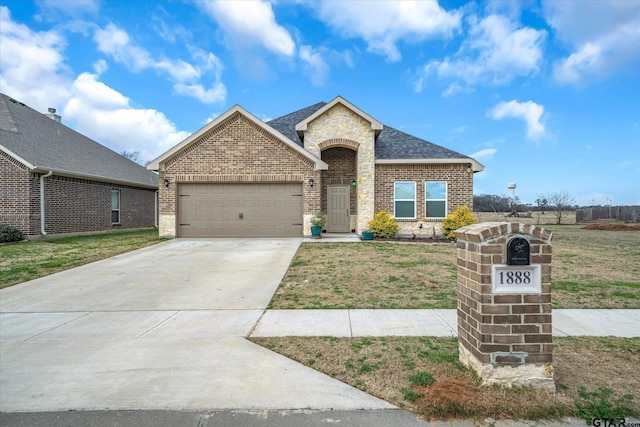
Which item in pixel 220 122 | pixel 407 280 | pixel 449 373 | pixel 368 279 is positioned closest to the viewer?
pixel 449 373

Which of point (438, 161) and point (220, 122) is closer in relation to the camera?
point (220, 122)

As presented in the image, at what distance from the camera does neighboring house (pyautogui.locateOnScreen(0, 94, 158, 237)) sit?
14281 millimetres

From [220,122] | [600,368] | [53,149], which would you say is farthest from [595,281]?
[53,149]

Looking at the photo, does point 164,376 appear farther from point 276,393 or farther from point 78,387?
point 276,393

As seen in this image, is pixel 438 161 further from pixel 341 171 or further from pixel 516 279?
pixel 516 279

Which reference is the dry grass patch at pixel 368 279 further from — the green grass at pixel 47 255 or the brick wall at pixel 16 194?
the brick wall at pixel 16 194

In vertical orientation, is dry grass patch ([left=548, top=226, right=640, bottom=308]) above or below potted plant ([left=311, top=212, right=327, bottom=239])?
below

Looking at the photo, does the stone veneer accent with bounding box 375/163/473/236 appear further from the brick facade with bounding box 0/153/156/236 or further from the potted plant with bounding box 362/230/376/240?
the brick facade with bounding box 0/153/156/236

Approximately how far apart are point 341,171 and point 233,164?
5.25m

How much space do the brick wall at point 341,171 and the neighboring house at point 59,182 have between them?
11.8 m

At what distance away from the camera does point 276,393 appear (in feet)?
10.1

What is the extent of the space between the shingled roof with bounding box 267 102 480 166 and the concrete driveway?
10.2 m

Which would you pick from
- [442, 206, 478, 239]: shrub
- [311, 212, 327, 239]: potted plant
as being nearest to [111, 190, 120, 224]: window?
[311, 212, 327, 239]: potted plant

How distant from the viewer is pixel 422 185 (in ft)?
51.5
